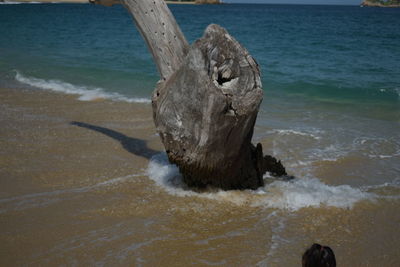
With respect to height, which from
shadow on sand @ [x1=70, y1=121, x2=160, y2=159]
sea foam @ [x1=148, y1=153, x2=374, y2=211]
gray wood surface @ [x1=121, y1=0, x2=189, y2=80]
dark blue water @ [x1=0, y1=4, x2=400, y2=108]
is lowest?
dark blue water @ [x1=0, y1=4, x2=400, y2=108]

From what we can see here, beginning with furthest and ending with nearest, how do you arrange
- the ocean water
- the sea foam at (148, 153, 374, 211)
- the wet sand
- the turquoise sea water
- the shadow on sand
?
the turquoise sea water, the shadow on sand, the sea foam at (148, 153, 374, 211), the ocean water, the wet sand

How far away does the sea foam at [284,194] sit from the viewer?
4555mm

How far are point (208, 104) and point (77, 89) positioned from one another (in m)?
7.52

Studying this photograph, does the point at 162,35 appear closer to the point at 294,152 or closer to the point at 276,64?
→ the point at 294,152

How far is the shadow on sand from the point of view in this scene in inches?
241

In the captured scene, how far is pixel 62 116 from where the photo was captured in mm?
7836

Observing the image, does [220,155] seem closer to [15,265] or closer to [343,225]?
[343,225]

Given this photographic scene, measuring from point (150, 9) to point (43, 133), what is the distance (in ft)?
9.77

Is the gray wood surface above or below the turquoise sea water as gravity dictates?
above

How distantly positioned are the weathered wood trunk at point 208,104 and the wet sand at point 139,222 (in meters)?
0.36

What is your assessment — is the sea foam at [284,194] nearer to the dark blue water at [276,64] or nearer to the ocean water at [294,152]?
the ocean water at [294,152]

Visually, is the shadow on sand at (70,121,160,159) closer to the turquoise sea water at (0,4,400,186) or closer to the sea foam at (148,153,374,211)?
the sea foam at (148,153,374,211)

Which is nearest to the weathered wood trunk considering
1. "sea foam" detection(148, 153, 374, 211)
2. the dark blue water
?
"sea foam" detection(148, 153, 374, 211)

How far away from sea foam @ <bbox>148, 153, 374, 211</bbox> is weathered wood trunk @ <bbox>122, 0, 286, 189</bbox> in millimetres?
132
